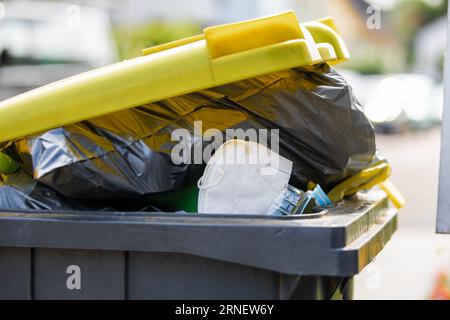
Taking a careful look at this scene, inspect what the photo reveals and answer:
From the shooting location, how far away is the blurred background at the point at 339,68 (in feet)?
20.7

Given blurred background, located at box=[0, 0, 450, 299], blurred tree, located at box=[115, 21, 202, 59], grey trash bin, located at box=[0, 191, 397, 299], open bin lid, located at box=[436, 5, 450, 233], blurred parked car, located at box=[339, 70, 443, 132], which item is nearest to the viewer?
grey trash bin, located at box=[0, 191, 397, 299]

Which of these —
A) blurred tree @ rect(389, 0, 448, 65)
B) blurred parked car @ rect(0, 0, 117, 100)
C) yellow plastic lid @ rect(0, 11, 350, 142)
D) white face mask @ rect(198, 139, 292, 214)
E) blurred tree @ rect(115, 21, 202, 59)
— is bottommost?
white face mask @ rect(198, 139, 292, 214)

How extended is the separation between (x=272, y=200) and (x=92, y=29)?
30.1ft

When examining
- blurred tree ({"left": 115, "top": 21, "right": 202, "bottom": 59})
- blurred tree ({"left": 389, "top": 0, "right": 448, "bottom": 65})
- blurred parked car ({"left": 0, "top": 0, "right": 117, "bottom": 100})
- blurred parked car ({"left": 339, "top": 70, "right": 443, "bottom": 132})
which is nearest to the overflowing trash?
blurred parked car ({"left": 0, "top": 0, "right": 117, "bottom": 100})

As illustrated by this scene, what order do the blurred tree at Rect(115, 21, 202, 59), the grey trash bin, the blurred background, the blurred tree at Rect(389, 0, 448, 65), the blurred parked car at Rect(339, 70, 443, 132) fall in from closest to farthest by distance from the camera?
the grey trash bin < the blurred background < the blurred tree at Rect(115, 21, 202, 59) < the blurred parked car at Rect(339, 70, 443, 132) < the blurred tree at Rect(389, 0, 448, 65)

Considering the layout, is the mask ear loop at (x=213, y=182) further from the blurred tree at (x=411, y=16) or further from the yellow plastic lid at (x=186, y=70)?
the blurred tree at (x=411, y=16)

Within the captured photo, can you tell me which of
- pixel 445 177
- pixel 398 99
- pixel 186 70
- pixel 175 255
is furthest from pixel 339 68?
pixel 175 255

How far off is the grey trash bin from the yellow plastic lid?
1.26 feet

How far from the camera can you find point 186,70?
8.76ft

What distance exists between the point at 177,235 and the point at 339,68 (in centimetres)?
2380

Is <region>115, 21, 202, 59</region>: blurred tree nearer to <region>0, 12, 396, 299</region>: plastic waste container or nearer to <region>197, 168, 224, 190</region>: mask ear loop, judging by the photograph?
<region>0, 12, 396, 299</region>: plastic waste container

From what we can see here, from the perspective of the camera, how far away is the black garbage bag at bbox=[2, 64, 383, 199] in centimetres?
283

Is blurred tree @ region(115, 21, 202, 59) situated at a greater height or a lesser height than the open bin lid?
greater
